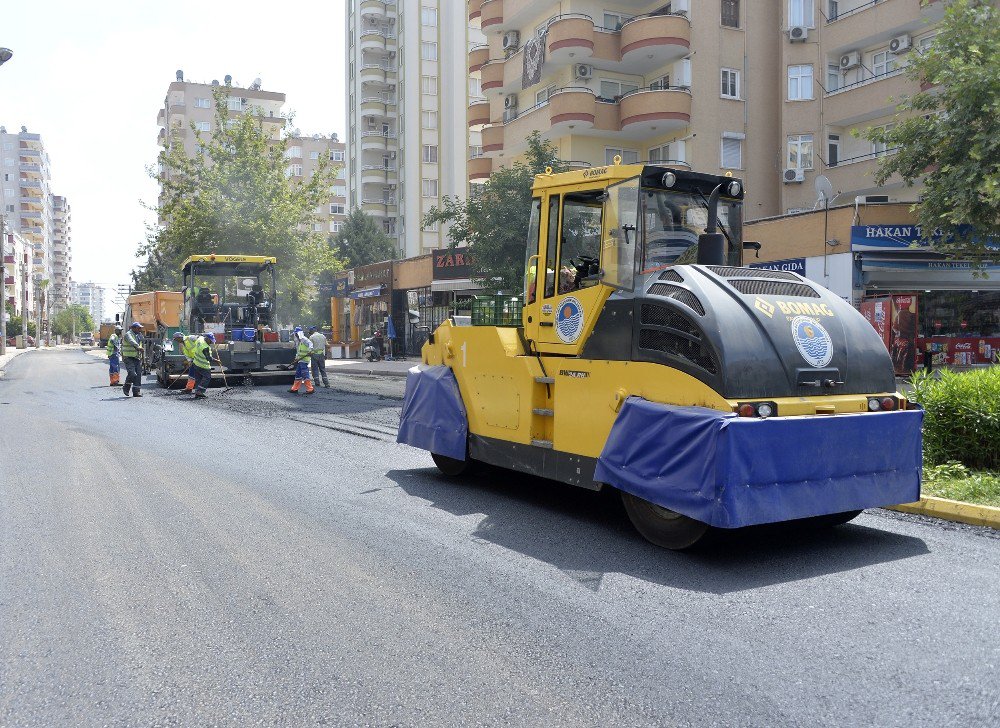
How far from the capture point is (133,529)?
6.40 metres

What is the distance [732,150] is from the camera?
3019 centimetres

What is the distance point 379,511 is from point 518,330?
6.22 feet

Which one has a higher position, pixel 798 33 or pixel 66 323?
pixel 798 33

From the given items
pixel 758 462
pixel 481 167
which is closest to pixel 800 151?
pixel 481 167

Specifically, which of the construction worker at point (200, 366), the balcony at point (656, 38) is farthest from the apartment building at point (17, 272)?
the construction worker at point (200, 366)

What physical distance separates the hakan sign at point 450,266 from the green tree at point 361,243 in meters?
19.1

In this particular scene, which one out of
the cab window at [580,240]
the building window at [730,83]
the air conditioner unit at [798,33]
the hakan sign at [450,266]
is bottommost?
the cab window at [580,240]

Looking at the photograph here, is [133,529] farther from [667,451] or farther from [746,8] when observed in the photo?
[746,8]

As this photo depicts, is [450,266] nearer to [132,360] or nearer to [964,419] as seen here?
[132,360]

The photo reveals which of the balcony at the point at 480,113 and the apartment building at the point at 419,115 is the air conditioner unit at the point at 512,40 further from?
the apartment building at the point at 419,115

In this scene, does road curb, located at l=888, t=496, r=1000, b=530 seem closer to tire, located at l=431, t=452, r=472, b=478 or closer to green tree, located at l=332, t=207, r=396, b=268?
tire, located at l=431, t=452, r=472, b=478

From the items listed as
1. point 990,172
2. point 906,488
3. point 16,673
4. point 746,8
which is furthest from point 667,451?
point 746,8

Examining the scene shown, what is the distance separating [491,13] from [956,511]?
33577 mm

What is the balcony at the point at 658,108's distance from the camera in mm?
28938
